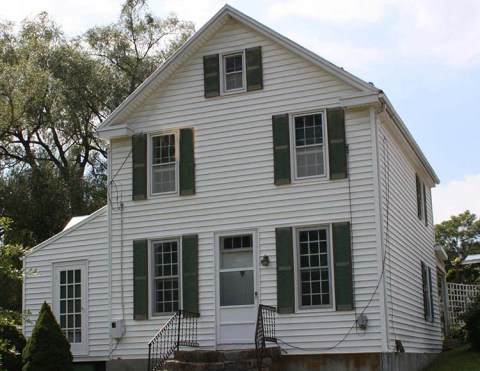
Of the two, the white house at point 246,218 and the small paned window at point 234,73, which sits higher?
the small paned window at point 234,73

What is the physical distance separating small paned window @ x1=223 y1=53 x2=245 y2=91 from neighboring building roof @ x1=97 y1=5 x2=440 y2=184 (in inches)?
30.5

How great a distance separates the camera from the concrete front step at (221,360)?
1477 cm

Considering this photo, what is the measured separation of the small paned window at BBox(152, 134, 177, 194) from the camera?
18.0 metres

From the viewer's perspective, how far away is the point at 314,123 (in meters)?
16.7

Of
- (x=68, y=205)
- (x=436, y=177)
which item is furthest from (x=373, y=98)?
(x=68, y=205)

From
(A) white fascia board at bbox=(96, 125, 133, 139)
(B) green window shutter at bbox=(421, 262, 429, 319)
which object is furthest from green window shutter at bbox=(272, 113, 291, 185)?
(B) green window shutter at bbox=(421, 262, 429, 319)

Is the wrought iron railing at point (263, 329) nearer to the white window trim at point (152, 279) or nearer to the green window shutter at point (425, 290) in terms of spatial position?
the white window trim at point (152, 279)

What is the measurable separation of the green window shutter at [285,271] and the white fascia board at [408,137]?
11.0 feet

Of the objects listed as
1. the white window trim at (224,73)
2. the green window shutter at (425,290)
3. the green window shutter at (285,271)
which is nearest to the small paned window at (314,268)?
the green window shutter at (285,271)

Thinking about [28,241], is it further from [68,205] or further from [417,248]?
[417,248]

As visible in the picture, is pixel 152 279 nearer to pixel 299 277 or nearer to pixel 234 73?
pixel 299 277

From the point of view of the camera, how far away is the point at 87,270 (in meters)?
18.8

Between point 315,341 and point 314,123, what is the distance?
184 inches

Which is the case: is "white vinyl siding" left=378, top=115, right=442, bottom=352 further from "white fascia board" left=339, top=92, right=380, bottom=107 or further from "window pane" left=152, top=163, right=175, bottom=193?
"window pane" left=152, top=163, right=175, bottom=193
